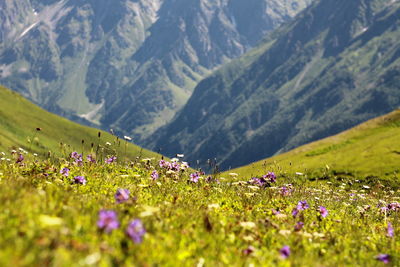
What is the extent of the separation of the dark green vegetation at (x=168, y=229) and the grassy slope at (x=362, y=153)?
26.7 m

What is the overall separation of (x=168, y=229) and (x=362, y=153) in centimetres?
5910

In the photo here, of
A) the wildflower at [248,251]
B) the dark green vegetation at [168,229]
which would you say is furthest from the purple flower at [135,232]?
the wildflower at [248,251]

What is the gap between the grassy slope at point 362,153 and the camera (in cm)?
5478

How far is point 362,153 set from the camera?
6253 cm

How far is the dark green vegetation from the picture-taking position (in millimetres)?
5691

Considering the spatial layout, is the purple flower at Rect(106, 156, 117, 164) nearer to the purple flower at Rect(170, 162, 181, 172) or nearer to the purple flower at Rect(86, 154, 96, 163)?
the purple flower at Rect(86, 154, 96, 163)

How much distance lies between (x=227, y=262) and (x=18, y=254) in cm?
333

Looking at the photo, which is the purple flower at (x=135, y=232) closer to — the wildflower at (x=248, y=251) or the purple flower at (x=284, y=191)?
the wildflower at (x=248, y=251)

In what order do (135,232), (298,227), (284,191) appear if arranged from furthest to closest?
(284,191)
(298,227)
(135,232)

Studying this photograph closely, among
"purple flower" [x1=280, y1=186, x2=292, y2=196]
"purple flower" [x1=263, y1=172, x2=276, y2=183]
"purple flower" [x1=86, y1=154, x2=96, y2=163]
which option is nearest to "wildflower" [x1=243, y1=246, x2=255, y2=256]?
"purple flower" [x1=263, y1=172, x2=276, y2=183]

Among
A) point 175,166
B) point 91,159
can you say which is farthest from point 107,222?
point 91,159

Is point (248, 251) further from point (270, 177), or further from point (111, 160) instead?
point (111, 160)

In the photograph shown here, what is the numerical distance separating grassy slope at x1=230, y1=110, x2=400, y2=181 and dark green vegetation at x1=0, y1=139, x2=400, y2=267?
26.7 m

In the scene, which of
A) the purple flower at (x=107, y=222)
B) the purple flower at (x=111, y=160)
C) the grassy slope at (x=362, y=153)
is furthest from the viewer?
the grassy slope at (x=362, y=153)
